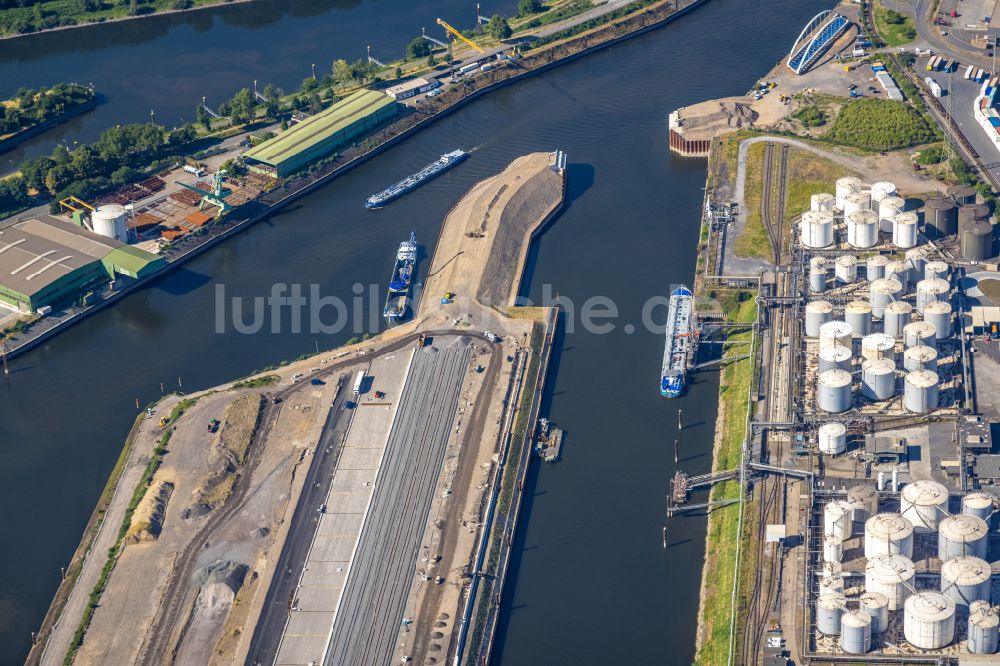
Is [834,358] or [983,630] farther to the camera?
[834,358]

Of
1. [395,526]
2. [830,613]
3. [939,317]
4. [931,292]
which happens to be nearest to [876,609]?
[830,613]

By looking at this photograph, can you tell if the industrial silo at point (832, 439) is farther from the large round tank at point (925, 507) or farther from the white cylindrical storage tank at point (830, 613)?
the white cylindrical storage tank at point (830, 613)

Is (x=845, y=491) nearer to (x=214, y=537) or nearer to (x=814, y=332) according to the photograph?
(x=814, y=332)

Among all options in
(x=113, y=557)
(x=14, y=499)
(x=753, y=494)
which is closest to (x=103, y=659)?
(x=113, y=557)

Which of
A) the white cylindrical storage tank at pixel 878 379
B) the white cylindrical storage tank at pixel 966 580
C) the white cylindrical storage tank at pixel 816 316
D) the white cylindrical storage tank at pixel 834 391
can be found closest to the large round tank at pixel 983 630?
the white cylindrical storage tank at pixel 966 580

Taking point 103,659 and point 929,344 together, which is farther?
point 929,344

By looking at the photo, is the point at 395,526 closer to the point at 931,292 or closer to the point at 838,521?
the point at 838,521

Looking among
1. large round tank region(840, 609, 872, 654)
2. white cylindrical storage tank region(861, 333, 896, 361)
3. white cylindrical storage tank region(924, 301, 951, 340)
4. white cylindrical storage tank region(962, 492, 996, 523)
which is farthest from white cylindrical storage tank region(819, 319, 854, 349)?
large round tank region(840, 609, 872, 654)
